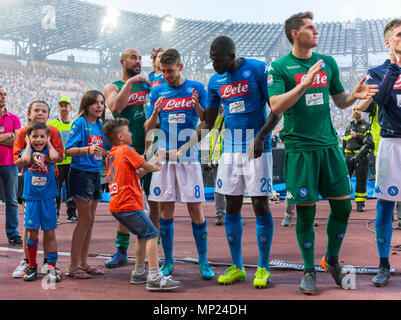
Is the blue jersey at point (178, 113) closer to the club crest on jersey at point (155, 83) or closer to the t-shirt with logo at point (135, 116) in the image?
the club crest on jersey at point (155, 83)

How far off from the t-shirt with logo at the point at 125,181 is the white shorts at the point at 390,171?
206 centimetres

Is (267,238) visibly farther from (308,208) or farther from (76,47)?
(76,47)

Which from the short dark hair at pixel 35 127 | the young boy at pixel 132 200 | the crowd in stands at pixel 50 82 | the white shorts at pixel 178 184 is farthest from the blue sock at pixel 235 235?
the crowd in stands at pixel 50 82

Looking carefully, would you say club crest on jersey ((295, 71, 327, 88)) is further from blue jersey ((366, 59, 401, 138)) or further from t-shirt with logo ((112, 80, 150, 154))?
t-shirt with logo ((112, 80, 150, 154))

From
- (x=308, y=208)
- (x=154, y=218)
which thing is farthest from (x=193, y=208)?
(x=308, y=208)

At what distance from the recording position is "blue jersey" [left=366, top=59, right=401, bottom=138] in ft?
12.2

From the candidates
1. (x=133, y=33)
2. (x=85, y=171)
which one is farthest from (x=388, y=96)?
(x=133, y=33)

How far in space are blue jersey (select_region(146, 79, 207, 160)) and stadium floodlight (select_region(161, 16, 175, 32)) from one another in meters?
41.1

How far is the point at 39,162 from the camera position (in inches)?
160

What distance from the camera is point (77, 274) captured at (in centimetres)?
412

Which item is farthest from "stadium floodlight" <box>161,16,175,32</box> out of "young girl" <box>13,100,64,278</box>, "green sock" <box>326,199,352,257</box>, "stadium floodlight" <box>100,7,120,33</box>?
"green sock" <box>326,199,352,257</box>

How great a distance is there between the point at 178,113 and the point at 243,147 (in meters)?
0.75

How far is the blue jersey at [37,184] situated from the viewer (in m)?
4.12
